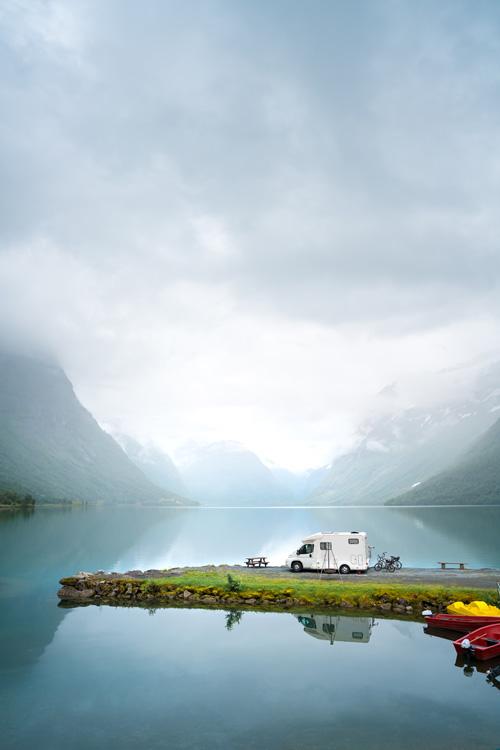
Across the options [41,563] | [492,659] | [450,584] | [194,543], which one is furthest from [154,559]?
[492,659]

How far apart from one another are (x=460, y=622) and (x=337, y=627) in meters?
7.38

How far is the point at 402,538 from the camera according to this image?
341 ft

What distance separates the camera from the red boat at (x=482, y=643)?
25.4 m

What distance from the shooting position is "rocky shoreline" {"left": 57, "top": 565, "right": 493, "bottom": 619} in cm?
3594

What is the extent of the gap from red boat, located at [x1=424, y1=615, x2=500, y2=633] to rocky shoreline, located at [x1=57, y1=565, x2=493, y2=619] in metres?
3.19

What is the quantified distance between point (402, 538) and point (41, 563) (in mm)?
70598

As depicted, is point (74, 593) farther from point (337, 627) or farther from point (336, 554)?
point (336, 554)

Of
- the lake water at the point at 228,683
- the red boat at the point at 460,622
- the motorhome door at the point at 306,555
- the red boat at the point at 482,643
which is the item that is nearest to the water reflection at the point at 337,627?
the lake water at the point at 228,683

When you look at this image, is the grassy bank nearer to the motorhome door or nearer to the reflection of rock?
the reflection of rock

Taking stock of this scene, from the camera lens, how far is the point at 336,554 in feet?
158

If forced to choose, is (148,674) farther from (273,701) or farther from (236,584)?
(236,584)

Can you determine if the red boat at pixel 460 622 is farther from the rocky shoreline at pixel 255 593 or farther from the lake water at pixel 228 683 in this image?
the rocky shoreline at pixel 255 593

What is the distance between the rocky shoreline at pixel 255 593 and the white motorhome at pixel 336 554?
2.82 m

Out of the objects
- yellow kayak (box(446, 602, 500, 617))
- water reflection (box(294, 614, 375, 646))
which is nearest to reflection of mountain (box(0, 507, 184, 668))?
water reflection (box(294, 614, 375, 646))
